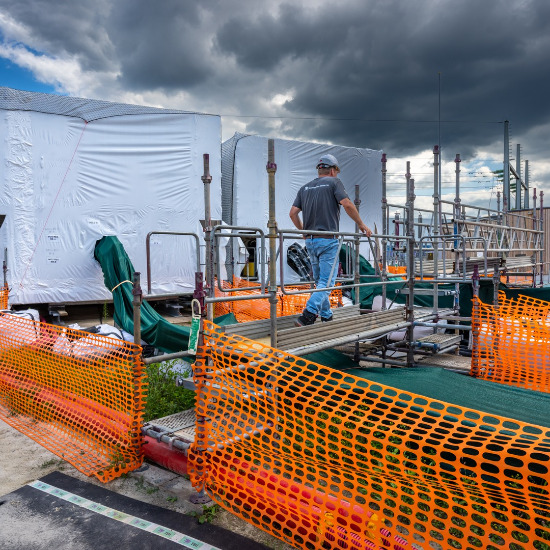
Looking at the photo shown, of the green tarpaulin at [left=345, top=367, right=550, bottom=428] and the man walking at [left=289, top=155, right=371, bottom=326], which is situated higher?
the man walking at [left=289, top=155, right=371, bottom=326]

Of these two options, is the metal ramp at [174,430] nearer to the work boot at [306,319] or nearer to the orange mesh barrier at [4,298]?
the work boot at [306,319]

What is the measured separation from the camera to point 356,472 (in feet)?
9.30

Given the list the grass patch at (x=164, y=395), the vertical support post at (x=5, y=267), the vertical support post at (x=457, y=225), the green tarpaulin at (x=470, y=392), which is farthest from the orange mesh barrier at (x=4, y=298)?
the vertical support post at (x=457, y=225)

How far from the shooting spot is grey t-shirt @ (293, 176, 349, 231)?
5.36 meters

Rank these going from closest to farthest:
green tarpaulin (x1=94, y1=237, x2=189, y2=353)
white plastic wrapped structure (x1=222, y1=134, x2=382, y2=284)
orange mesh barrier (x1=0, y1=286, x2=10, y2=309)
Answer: green tarpaulin (x1=94, y1=237, x2=189, y2=353)
orange mesh barrier (x1=0, y1=286, x2=10, y2=309)
white plastic wrapped structure (x1=222, y1=134, x2=382, y2=284)

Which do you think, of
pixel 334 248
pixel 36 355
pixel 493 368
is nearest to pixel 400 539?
pixel 334 248

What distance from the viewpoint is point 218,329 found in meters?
4.07

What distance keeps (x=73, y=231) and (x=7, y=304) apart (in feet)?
7.10

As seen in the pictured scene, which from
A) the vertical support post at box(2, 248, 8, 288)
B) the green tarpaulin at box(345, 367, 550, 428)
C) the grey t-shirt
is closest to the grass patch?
the green tarpaulin at box(345, 367, 550, 428)

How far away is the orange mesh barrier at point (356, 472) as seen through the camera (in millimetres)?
2441

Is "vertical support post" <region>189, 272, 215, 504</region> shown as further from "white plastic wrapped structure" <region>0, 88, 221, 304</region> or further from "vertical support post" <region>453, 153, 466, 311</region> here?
"white plastic wrapped structure" <region>0, 88, 221, 304</region>

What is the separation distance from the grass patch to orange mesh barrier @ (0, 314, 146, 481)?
35cm

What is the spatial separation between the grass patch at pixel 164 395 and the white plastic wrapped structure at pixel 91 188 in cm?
373

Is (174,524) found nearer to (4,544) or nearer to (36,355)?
(4,544)
